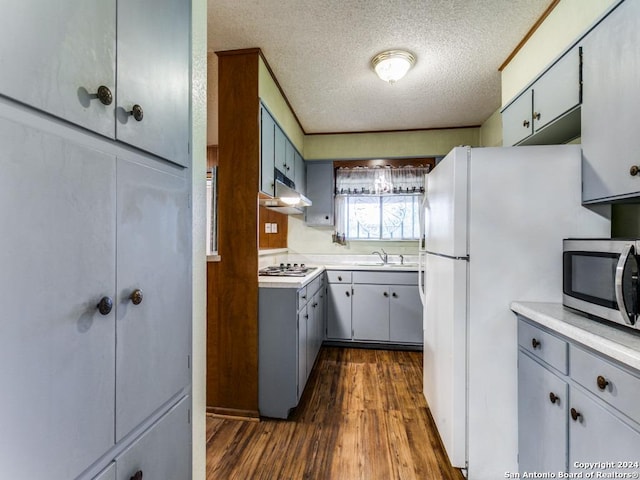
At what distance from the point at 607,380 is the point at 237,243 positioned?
1925mm

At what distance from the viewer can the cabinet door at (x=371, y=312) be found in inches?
135

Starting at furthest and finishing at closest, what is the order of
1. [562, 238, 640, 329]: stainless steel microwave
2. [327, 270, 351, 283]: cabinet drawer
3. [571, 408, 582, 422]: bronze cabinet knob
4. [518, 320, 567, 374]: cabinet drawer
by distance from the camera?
[327, 270, 351, 283]: cabinet drawer → [518, 320, 567, 374]: cabinet drawer → [571, 408, 582, 422]: bronze cabinet knob → [562, 238, 640, 329]: stainless steel microwave

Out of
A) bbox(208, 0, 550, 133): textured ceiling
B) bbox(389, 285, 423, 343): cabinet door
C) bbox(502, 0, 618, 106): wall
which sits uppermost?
bbox(208, 0, 550, 133): textured ceiling

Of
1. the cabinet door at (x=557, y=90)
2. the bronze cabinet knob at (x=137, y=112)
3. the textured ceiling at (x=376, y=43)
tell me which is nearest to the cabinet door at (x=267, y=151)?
the textured ceiling at (x=376, y=43)

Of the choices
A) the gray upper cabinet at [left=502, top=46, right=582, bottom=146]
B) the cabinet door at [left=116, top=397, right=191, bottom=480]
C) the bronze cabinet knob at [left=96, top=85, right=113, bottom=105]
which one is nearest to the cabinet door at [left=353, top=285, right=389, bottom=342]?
the gray upper cabinet at [left=502, top=46, right=582, bottom=146]

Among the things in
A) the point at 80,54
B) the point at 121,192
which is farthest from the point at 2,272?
the point at 80,54

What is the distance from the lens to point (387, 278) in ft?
11.3

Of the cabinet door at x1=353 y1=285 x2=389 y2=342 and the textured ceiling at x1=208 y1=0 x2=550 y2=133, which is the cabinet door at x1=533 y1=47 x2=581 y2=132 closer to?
the textured ceiling at x1=208 y1=0 x2=550 y2=133

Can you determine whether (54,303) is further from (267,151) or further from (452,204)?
(267,151)

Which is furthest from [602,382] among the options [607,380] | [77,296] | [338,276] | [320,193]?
[320,193]

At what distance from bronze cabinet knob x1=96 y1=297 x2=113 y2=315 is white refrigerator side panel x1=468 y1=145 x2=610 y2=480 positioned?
1510 mm

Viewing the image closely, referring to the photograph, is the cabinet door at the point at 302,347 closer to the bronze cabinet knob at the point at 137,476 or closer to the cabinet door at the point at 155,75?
the bronze cabinet knob at the point at 137,476

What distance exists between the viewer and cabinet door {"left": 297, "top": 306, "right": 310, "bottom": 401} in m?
2.24

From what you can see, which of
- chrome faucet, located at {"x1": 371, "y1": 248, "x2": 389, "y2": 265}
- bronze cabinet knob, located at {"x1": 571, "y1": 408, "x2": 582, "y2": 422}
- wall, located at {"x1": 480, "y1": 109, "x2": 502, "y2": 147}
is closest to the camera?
bronze cabinet knob, located at {"x1": 571, "y1": 408, "x2": 582, "y2": 422}
